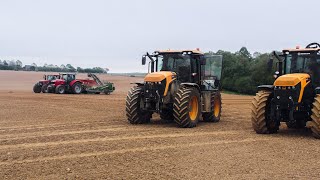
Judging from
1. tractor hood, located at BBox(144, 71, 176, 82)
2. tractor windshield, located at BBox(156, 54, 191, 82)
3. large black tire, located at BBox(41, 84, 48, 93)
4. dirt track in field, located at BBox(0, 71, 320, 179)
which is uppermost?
tractor windshield, located at BBox(156, 54, 191, 82)

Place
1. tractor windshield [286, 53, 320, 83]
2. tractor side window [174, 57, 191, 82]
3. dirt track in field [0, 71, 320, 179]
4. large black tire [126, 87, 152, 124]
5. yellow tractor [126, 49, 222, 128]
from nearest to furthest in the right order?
1. dirt track in field [0, 71, 320, 179]
2. tractor windshield [286, 53, 320, 83]
3. yellow tractor [126, 49, 222, 128]
4. large black tire [126, 87, 152, 124]
5. tractor side window [174, 57, 191, 82]

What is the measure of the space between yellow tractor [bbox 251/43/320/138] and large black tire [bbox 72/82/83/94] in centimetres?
2506

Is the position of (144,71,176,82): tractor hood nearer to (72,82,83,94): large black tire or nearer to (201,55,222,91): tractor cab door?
(201,55,222,91): tractor cab door

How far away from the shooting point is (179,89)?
1362 centimetres

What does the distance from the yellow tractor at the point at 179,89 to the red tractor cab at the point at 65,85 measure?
21572 mm

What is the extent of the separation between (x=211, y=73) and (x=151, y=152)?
7239 mm


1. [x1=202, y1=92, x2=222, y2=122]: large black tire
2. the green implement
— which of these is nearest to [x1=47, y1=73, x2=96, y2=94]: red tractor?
the green implement


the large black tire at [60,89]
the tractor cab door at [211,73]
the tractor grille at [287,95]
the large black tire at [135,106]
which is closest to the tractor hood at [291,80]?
the tractor grille at [287,95]

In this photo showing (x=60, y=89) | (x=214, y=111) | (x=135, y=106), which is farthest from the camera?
(x=60, y=89)

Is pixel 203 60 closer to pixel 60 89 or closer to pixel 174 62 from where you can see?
pixel 174 62

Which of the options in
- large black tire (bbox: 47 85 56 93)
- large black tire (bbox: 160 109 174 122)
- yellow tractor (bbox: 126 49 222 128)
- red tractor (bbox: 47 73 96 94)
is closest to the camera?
yellow tractor (bbox: 126 49 222 128)

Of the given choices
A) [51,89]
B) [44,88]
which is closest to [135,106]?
[51,89]

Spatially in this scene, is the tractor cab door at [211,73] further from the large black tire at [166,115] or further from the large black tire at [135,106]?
the large black tire at [135,106]

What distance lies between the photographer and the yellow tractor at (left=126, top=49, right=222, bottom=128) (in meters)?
13.5
